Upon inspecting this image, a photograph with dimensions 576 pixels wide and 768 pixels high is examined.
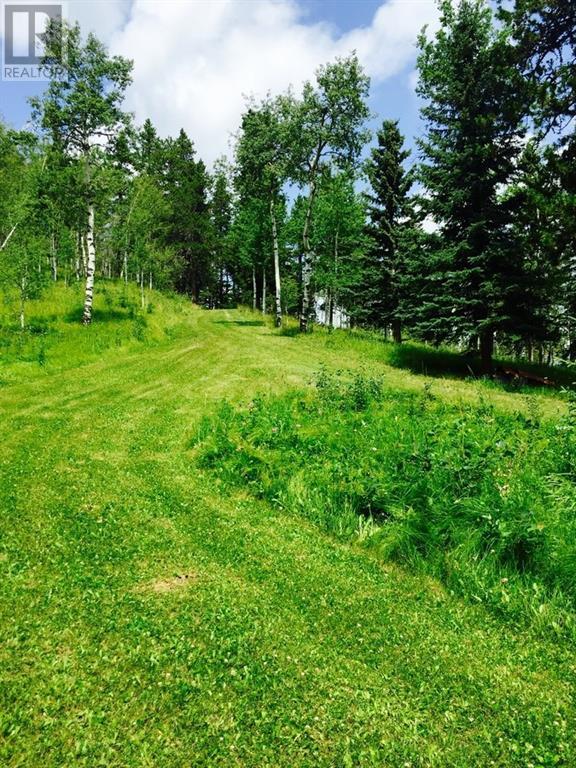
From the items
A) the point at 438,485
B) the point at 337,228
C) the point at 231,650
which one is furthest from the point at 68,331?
the point at 337,228

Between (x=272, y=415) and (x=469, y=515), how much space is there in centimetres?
480

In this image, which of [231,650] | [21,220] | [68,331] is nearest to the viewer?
[231,650]

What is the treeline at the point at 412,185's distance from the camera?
50.3ft

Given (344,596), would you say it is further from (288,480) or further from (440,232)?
(440,232)

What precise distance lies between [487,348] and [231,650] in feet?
53.6

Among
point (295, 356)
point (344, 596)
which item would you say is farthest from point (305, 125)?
point (344, 596)

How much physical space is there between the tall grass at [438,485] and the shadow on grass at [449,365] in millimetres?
8898

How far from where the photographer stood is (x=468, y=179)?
1722cm

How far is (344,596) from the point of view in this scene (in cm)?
490

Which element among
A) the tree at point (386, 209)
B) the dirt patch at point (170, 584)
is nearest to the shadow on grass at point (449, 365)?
the tree at point (386, 209)

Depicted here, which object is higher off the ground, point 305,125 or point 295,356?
point 305,125

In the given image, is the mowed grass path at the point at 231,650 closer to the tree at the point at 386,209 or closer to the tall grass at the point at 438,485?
the tall grass at the point at 438,485

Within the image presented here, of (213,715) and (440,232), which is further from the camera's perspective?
(440,232)

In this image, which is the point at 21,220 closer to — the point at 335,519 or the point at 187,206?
the point at 335,519
